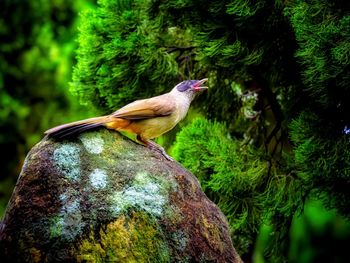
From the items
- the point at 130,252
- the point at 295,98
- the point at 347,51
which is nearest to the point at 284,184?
the point at 295,98

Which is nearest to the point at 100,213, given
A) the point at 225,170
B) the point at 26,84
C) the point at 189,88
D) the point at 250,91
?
the point at 189,88

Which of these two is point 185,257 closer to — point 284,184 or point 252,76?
point 284,184

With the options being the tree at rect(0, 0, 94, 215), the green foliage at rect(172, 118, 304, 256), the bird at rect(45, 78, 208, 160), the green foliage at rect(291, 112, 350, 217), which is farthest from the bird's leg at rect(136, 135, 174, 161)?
the tree at rect(0, 0, 94, 215)

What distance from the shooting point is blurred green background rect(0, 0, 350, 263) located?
4.73 m

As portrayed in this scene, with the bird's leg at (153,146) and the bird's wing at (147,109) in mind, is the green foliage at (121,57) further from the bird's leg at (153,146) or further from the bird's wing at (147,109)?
the bird's leg at (153,146)

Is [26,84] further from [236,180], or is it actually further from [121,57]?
[236,180]

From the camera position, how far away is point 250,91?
6.16 metres

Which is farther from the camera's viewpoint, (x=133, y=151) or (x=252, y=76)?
(x=252, y=76)

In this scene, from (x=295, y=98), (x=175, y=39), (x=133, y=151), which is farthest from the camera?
(x=175, y=39)

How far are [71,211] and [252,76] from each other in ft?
7.97

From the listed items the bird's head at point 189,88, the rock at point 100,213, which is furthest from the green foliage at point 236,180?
the rock at point 100,213

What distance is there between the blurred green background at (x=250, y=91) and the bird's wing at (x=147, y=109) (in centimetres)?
78

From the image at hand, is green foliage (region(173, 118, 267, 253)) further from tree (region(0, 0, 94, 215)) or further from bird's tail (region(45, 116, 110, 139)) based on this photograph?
tree (region(0, 0, 94, 215))

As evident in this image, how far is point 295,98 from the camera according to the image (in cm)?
537
